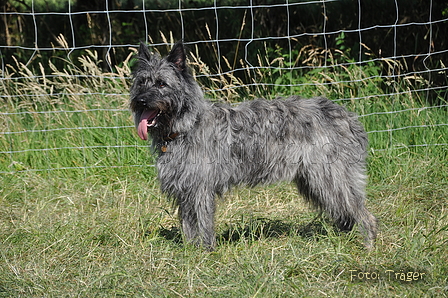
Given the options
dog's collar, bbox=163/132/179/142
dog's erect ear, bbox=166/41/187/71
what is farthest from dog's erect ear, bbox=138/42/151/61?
dog's collar, bbox=163/132/179/142

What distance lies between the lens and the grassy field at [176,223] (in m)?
3.23

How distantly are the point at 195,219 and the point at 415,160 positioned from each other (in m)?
Answer: 2.46

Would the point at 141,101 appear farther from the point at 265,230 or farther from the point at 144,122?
the point at 265,230

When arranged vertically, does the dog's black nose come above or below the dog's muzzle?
above

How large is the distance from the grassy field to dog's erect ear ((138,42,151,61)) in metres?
1.16

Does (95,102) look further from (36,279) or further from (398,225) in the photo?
(398,225)

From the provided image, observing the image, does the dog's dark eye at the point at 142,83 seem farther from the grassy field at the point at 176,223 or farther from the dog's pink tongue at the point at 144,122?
the grassy field at the point at 176,223

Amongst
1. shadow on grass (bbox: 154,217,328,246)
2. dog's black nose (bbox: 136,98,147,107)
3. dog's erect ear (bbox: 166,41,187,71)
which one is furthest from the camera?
shadow on grass (bbox: 154,217,328,246)

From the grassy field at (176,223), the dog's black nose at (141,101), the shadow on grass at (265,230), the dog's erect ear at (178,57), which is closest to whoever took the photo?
the grassy field at (176,223)

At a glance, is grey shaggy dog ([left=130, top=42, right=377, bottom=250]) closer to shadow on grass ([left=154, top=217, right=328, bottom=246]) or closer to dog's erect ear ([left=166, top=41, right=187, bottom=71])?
dog's erect ear ([left=166, top=41, right=187, bottom=71])

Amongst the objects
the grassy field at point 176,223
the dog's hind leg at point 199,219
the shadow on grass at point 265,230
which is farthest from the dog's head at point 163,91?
the shadow on grass at point 265,230

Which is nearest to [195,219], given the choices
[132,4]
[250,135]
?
[250,135]

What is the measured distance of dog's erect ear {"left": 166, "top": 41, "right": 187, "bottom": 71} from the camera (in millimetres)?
3656

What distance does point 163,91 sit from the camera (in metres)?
3.62
